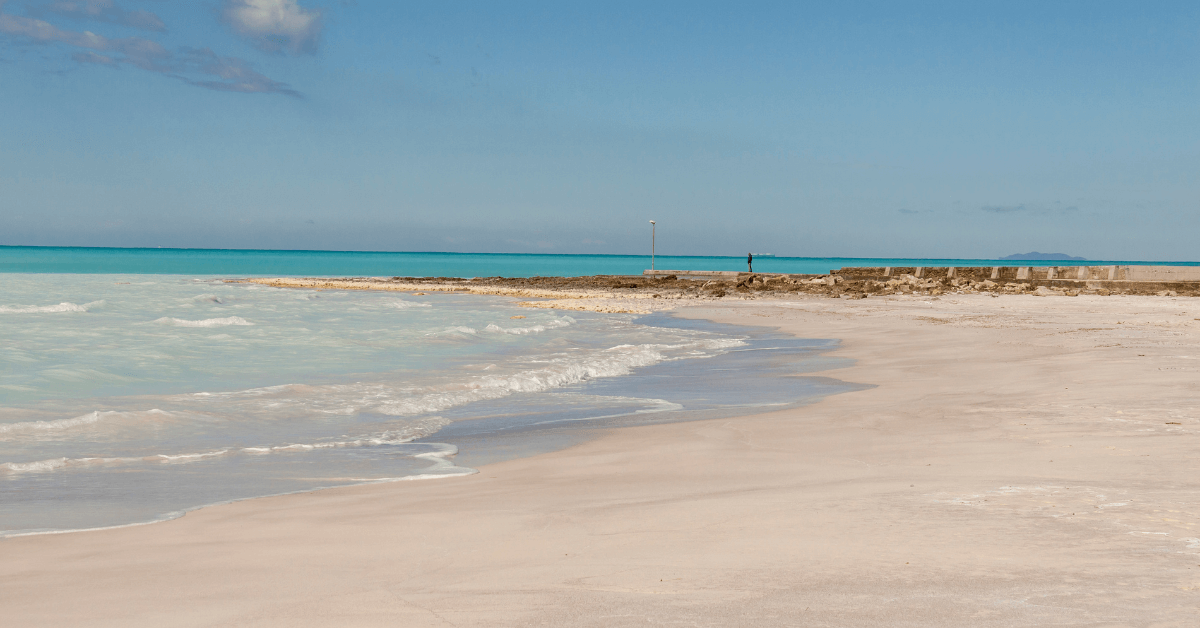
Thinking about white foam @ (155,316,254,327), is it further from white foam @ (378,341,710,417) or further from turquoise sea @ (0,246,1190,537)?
white foam @ (378,341,710,417)

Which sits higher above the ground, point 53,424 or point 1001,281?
point 1001,281

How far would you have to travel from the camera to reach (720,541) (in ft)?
13.4

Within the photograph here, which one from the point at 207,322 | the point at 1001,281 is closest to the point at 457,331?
the point at 207,322

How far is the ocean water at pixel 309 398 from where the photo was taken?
6340 mm

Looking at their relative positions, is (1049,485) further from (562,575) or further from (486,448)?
(486,448)

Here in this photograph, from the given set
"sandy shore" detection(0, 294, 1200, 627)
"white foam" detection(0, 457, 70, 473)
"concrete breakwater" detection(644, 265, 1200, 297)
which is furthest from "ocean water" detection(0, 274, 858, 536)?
"concrete breakwater" detection(644, 265, 1200, 297)

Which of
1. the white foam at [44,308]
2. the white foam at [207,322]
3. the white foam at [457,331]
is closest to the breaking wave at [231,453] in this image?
the white foam at [457,331]

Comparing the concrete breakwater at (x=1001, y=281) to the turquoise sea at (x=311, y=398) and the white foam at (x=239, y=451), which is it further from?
the white foam at (x=239, y=451)

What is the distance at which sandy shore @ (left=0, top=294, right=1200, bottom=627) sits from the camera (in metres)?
3.21

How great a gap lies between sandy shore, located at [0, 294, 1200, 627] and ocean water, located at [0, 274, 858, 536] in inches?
38.8

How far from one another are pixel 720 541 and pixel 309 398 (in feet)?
25.3

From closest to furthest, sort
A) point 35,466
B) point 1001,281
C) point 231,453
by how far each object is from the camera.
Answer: point 35,466, point 231,453, point 1001,281

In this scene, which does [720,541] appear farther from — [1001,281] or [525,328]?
[1001,281]

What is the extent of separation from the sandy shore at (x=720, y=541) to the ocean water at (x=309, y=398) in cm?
98
